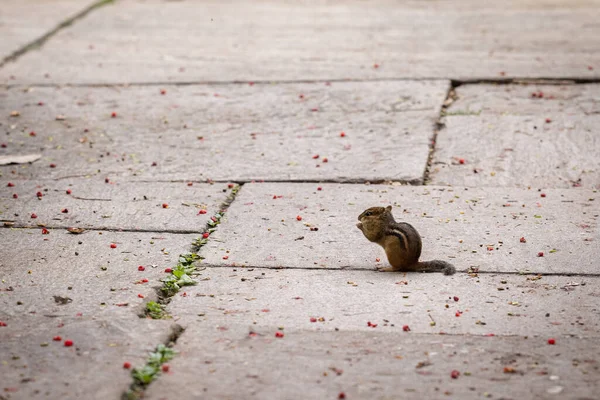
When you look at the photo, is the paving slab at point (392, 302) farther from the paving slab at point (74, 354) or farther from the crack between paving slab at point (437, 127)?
the crack between paving slab at point (437, 127)

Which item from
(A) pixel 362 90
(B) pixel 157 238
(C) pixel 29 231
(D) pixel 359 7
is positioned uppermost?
(D) pixel 359 7

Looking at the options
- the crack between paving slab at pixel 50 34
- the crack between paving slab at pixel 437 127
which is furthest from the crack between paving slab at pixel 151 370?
the crack between paving slab at pixel 50 34

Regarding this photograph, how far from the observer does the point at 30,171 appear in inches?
250

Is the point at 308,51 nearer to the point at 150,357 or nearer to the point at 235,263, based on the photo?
the point at 235,263

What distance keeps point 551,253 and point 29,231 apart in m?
3.11

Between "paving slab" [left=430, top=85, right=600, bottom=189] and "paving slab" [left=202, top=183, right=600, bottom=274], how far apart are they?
0.86 ft

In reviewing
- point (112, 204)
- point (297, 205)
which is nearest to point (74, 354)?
point (112, 204)

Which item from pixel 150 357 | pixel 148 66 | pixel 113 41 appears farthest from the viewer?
pixel 113 41

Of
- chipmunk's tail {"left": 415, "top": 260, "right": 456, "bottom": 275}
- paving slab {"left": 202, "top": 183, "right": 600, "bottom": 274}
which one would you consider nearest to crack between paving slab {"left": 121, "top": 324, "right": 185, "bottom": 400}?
paving slab {"left": 202, "top": 183, "right": 600, "bottom": 274}

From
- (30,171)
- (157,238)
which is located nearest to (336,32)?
(30,171)

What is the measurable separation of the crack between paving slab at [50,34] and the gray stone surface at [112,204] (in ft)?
11.1

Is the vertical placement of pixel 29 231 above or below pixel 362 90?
below

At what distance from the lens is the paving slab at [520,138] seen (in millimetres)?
6055

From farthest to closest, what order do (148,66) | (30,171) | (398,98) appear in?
1. (148,66)
2. (398,98)
3. (30,171)
